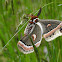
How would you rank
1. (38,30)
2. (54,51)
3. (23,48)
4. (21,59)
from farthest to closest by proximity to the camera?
(54,51) < (21,59) < (38,30) < (23,48)

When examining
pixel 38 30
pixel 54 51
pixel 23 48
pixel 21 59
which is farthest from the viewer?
pixel 54 51

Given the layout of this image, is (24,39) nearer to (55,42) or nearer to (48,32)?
(48,32)

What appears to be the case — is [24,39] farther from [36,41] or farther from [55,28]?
[55,28]

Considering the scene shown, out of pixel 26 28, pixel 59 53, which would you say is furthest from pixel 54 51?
pixel 26 28

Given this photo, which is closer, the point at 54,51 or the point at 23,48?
the point at 23,48

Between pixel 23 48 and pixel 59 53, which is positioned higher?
pixel 23 48

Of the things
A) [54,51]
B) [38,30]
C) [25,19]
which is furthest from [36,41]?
[54,51]

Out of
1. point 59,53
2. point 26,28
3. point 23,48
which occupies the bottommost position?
point 59,53
